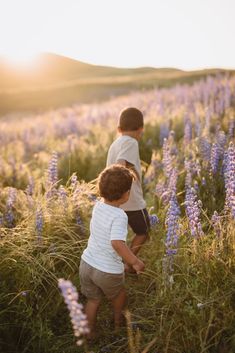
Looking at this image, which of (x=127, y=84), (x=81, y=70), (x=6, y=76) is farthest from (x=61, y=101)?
(x=81, y=70)

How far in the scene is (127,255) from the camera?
11.7ft

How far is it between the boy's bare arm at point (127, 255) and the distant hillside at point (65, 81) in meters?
29.0

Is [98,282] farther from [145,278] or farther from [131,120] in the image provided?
[131,120]

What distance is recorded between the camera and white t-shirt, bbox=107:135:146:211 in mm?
4750

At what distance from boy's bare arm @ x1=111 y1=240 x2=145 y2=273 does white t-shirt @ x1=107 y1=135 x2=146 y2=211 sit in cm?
114

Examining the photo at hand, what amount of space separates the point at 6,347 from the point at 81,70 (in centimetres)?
7848

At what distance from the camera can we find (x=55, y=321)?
3.94 metres

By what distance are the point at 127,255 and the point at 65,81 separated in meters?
60.4

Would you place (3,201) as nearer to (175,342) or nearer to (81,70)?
(175,342)

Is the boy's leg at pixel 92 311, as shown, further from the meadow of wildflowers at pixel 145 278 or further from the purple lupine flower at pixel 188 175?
the purple lupine flower at pixel 188 175

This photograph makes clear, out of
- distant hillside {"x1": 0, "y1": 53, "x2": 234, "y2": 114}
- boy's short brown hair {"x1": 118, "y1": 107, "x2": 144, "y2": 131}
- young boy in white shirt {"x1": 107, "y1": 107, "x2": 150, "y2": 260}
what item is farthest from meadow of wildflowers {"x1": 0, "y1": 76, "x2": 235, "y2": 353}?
distant hillside {"x1": 0, "y1": 53, "x2": 234, "y2": 114}

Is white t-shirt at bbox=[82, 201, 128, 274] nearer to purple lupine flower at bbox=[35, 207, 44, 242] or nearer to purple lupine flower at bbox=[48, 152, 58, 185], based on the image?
purple lupine flower at bbox=[35, 207, 44, 242]

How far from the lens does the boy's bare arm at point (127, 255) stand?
356 centimetres

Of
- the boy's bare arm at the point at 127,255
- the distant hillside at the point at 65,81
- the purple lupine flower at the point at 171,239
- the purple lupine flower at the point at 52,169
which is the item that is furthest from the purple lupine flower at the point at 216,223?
the distant hillside at the point at 65,81
